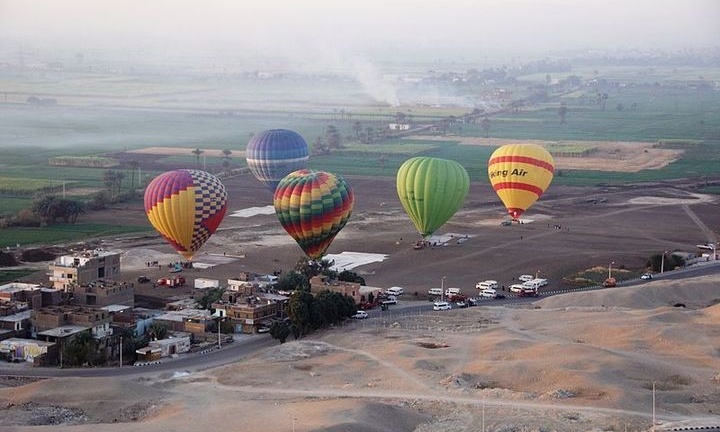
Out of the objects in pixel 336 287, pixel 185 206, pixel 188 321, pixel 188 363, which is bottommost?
pixel 188 363

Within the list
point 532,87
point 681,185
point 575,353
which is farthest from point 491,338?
point 532,87

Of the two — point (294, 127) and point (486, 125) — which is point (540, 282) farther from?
point (294, 127)

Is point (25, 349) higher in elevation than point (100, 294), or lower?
lower

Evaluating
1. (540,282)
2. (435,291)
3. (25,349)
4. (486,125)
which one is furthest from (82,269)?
(486,125)

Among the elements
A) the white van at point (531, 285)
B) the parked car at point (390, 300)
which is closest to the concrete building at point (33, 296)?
the parked car at point (390, 300)

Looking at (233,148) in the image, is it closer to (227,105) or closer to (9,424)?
(227,105)

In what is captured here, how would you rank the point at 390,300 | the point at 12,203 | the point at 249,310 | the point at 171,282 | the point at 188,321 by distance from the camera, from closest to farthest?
1. the point at 188,321
2. the point at 249,310
3. the point at 390,300
4. the point at 171,282
5. the point at 12,203

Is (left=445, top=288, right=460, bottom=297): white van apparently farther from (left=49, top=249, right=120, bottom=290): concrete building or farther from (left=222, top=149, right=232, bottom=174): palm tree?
(left=222, top=149, right=232, bottom=174): palm tree
